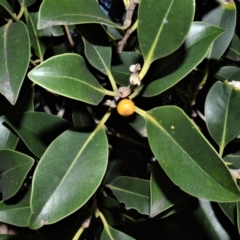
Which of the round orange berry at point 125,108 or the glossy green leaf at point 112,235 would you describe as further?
the glossy green leaf at point 112,235

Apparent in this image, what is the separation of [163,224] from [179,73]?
435 mm

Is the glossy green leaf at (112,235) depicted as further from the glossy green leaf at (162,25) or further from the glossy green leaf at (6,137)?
the glossy green leaf at (162,25)

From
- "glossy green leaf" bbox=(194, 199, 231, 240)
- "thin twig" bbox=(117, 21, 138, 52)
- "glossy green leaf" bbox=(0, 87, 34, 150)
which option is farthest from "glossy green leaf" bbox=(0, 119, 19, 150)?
"glossy green leaf" bbox=(194, 199, 231, 240)

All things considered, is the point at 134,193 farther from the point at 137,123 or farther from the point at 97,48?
the point at 97,48

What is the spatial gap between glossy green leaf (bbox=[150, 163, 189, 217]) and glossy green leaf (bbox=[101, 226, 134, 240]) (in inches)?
7.0

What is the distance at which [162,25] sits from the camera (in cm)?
53

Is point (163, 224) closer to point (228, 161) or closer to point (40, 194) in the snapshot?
point (228, 161)

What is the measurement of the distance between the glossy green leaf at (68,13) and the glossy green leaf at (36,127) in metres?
0.22

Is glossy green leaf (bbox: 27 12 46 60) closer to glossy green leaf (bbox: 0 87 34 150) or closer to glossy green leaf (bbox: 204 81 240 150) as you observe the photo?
glossy green leaf (bbox: 0 87 34 150)

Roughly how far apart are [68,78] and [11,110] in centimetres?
22

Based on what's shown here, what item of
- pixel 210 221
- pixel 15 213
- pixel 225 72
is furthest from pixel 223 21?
pixel 15 213

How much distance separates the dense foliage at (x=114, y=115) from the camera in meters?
0.52

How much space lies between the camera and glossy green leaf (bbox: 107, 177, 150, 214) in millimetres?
827

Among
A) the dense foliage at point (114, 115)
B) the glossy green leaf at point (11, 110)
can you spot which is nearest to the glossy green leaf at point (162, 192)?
the dense foliage at point (114, 115)
